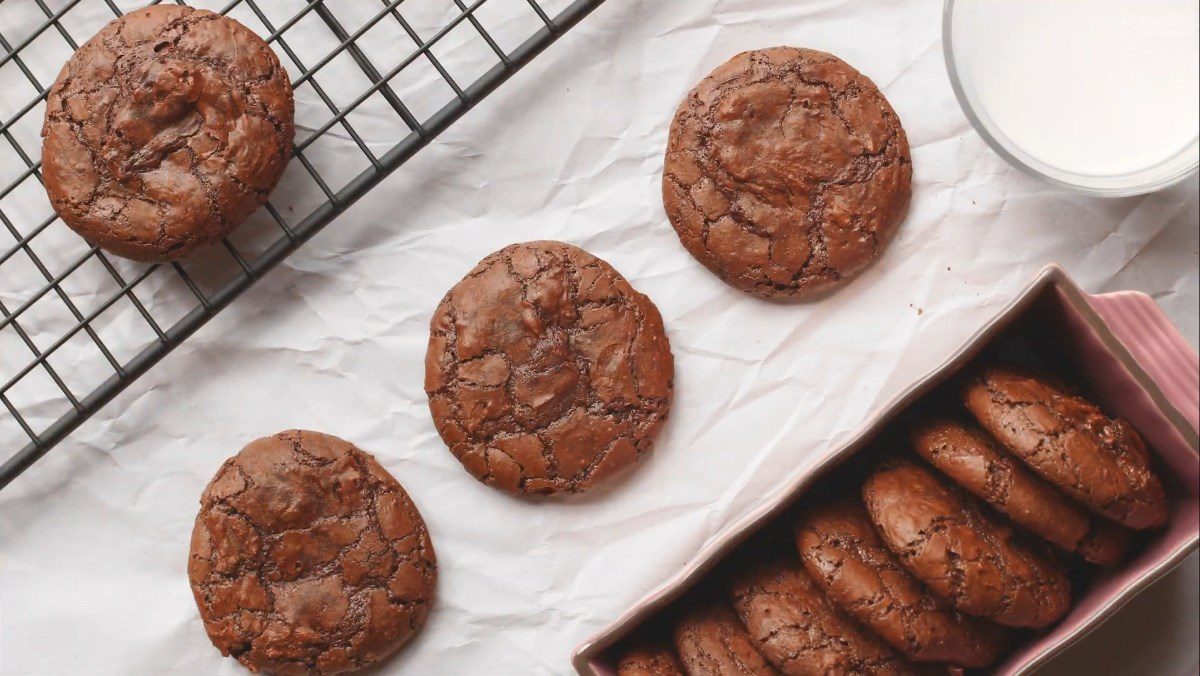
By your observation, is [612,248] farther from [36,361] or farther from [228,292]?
[36,361]

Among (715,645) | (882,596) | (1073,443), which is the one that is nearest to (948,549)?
(882,596)

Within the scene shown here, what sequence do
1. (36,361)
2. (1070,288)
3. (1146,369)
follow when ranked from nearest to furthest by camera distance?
(1070,288)
(1146,369)
(36,361)

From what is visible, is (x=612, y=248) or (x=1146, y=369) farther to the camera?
(x=612, y=248)

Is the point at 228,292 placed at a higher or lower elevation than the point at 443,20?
lower

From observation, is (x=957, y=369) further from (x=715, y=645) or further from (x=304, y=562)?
(x=304, y=562)

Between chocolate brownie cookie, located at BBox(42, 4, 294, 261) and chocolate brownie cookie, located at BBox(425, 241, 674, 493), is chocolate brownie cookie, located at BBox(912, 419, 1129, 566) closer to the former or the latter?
chocolate brownie cookie, located at BBox(425, 241, 674, 493)

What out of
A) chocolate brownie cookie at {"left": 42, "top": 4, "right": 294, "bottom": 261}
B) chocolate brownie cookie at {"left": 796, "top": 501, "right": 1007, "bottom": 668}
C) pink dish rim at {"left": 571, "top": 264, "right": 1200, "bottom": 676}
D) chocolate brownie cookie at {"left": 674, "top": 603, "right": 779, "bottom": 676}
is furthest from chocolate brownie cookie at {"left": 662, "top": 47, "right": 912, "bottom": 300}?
chocolate brownie cookie at {"left": 42, "top": 4, "right": 294, "bottom": 261}

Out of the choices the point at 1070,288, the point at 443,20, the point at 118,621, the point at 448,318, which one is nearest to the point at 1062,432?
the point at 1070,288
